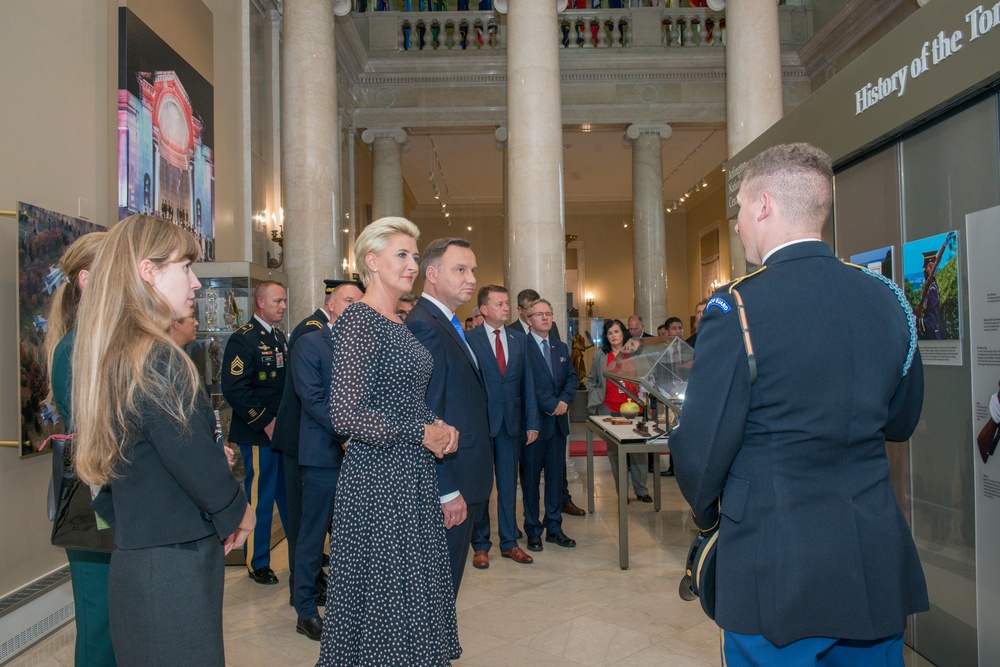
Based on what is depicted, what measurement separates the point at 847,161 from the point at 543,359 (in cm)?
271

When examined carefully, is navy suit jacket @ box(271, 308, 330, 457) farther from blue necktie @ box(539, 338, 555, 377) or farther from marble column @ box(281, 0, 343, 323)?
marble column @ box(281, 0, 343, 323)

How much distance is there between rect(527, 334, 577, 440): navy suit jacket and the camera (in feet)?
17.9

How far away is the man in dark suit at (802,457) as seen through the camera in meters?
1.55

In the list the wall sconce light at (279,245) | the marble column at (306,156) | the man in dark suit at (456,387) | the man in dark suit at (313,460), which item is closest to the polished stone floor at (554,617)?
the man in dark suit at (313,460)

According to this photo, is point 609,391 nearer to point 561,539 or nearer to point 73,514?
point 561,539

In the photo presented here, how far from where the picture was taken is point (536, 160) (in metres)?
7.79

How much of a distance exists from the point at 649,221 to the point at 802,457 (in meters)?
12.1

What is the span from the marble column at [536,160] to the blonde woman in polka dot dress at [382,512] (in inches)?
216

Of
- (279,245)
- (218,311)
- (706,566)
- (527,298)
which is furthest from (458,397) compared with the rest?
(279,245)

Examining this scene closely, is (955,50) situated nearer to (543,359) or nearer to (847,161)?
(847,161)

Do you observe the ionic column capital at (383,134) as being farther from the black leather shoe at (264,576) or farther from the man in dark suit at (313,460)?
the man in dark suit at (313,460)

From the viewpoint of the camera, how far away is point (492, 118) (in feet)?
41.9

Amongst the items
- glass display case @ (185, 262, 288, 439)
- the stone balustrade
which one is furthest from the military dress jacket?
the stone balustrade

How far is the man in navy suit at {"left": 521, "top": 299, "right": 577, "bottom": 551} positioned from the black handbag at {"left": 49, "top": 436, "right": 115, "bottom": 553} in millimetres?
3510
